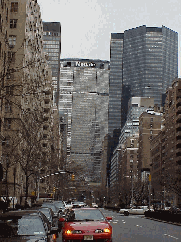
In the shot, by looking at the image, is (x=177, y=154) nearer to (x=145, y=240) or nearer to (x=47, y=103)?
(x=47, y=103)

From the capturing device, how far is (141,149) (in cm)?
17512

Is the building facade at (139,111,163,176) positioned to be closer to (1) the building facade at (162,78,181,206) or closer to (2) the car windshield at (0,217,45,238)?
(1) the building facade at (162,78,181,206)

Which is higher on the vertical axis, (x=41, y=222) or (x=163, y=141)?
(x=163, y=141)

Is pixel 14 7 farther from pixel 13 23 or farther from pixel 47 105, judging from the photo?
pixel 47 105

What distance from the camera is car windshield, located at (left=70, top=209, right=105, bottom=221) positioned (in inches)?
677

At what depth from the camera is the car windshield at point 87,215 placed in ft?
56.4

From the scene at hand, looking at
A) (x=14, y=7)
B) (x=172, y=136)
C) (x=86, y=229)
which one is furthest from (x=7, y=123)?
(x=172, y=136)

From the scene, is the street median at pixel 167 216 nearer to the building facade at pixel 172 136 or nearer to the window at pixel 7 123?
the window at pixel 7 123

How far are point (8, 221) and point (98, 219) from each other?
6.40 m

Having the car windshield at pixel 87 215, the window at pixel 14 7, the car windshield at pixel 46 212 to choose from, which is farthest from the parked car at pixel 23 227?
the window at pixel 14 7

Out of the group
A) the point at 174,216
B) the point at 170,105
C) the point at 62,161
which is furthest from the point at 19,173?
the point at 170,105

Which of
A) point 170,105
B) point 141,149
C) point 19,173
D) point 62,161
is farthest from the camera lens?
point 141,149

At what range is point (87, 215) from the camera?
17422 mm

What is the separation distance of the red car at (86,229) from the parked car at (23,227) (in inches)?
168
